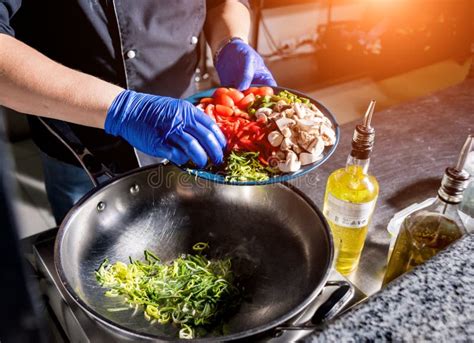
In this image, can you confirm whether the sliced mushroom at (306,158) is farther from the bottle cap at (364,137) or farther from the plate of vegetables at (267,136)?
the bottle cap at (364,137)

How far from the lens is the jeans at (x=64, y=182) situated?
1.65 m

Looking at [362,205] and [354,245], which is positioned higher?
[362,205]

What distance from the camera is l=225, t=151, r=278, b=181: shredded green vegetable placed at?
107 centimetres

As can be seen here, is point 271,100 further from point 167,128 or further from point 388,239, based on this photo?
point 388,239

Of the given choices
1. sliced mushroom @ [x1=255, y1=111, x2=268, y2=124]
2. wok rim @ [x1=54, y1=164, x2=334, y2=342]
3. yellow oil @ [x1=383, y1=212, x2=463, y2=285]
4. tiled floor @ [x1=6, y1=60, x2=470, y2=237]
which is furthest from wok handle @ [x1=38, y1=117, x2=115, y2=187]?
tiled floor @ [x1=6, y1=60, x2=470, y2=237]

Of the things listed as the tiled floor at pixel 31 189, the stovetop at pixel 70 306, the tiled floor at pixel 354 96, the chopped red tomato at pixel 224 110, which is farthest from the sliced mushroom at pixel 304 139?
the tiled floor at pixel 354 96

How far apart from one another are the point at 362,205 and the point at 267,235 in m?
0.26

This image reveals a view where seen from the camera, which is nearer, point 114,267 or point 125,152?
point 114,267

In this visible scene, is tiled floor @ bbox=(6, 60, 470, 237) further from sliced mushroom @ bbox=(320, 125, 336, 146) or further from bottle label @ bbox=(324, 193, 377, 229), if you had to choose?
bottle label @ bbox=(324, 193, 377, 229)

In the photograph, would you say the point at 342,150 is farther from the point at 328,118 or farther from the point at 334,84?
the point at 334,84

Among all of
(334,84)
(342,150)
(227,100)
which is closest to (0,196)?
(227,100)

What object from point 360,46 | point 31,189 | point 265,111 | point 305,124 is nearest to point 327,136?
point 305,124

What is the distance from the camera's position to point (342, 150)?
146 centimetres

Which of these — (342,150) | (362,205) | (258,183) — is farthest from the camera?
(342,150)
